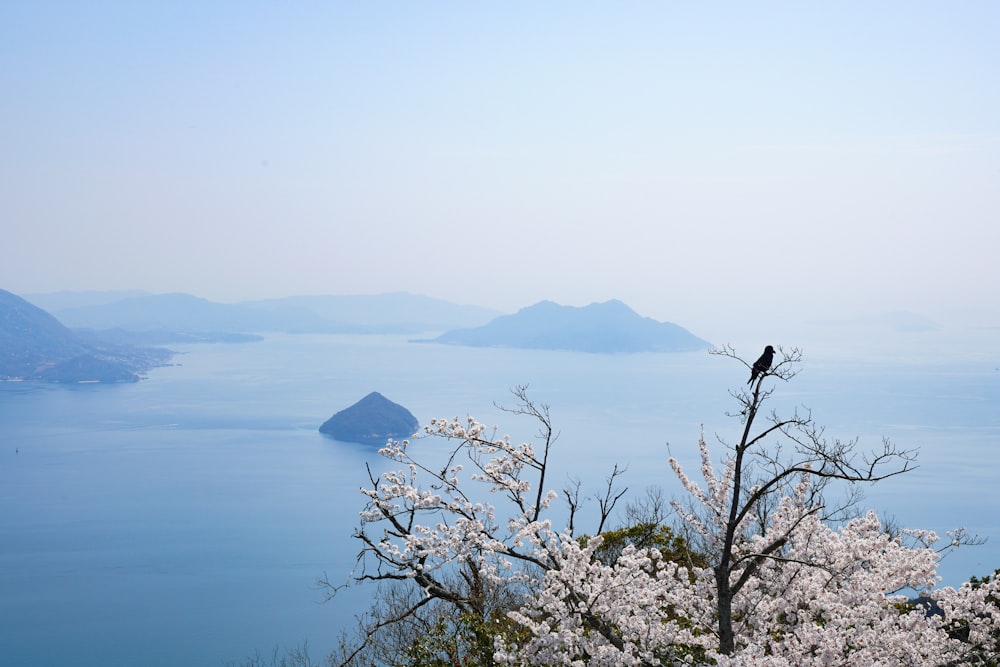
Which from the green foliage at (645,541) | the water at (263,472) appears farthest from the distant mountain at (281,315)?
the green foliage at (645,541)

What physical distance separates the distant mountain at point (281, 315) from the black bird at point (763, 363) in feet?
467

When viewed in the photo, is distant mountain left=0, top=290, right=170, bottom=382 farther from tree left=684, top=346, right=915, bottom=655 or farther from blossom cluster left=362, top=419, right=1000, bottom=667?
tree left=684, top=346, right=915, bottom=655

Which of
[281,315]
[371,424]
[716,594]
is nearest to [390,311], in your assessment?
[281,315]

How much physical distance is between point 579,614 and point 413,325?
167833 millimetres

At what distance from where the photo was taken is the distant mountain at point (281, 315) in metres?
156

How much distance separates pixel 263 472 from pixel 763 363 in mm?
43129

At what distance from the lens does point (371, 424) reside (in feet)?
175

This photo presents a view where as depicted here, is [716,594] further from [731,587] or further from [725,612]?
[725,612]

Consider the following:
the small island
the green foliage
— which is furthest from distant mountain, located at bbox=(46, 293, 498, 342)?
the green foliage

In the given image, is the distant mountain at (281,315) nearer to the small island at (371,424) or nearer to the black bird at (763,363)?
the small island at (371,424)

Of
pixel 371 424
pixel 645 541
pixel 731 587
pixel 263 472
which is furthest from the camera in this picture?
pixel 371 424

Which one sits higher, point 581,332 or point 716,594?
point 581,332

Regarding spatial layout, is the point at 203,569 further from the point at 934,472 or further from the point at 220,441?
the point at 934,472

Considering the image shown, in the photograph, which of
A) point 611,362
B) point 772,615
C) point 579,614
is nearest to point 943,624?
point 772,615
